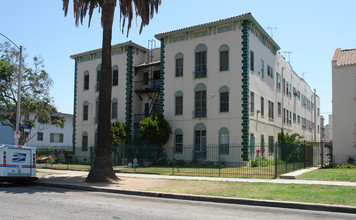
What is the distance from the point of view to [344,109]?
24.0 m

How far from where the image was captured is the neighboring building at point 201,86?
26.4 meters

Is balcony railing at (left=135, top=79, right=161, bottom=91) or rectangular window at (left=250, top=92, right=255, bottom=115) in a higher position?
balcony railing at (left=135, top=79, right=161, bottom=91)

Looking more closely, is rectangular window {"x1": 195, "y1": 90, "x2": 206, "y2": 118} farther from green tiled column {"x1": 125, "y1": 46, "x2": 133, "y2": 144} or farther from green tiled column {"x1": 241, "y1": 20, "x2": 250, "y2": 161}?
green tiled column {"x1": 125, "y1": 46, "x2": 133, "y2": 144}

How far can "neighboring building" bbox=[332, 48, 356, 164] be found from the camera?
933 inches

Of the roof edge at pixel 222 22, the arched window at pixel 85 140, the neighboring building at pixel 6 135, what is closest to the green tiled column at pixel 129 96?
the roof edge at pixel 222 22

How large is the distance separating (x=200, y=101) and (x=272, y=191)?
15812 millimetres

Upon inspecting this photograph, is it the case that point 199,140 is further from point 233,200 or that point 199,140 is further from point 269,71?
point 233,200

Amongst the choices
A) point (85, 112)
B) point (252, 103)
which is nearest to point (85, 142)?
point (85, 112)

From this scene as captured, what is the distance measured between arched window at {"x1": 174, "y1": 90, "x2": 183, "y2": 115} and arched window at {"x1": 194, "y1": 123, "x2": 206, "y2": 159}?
214 centimetres

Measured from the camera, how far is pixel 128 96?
106 feet

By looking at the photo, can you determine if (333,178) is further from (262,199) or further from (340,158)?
(340,158)

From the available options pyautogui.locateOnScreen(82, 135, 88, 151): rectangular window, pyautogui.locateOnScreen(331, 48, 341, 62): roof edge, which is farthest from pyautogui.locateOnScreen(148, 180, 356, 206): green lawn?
pyautogui.locateOnScreen(82, 135, 88, 151): rectangular window

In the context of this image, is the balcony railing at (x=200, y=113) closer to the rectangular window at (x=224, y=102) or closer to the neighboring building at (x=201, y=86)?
the neighboring building at (x=201, y=86)

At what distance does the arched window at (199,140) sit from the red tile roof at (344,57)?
11.0 meters
